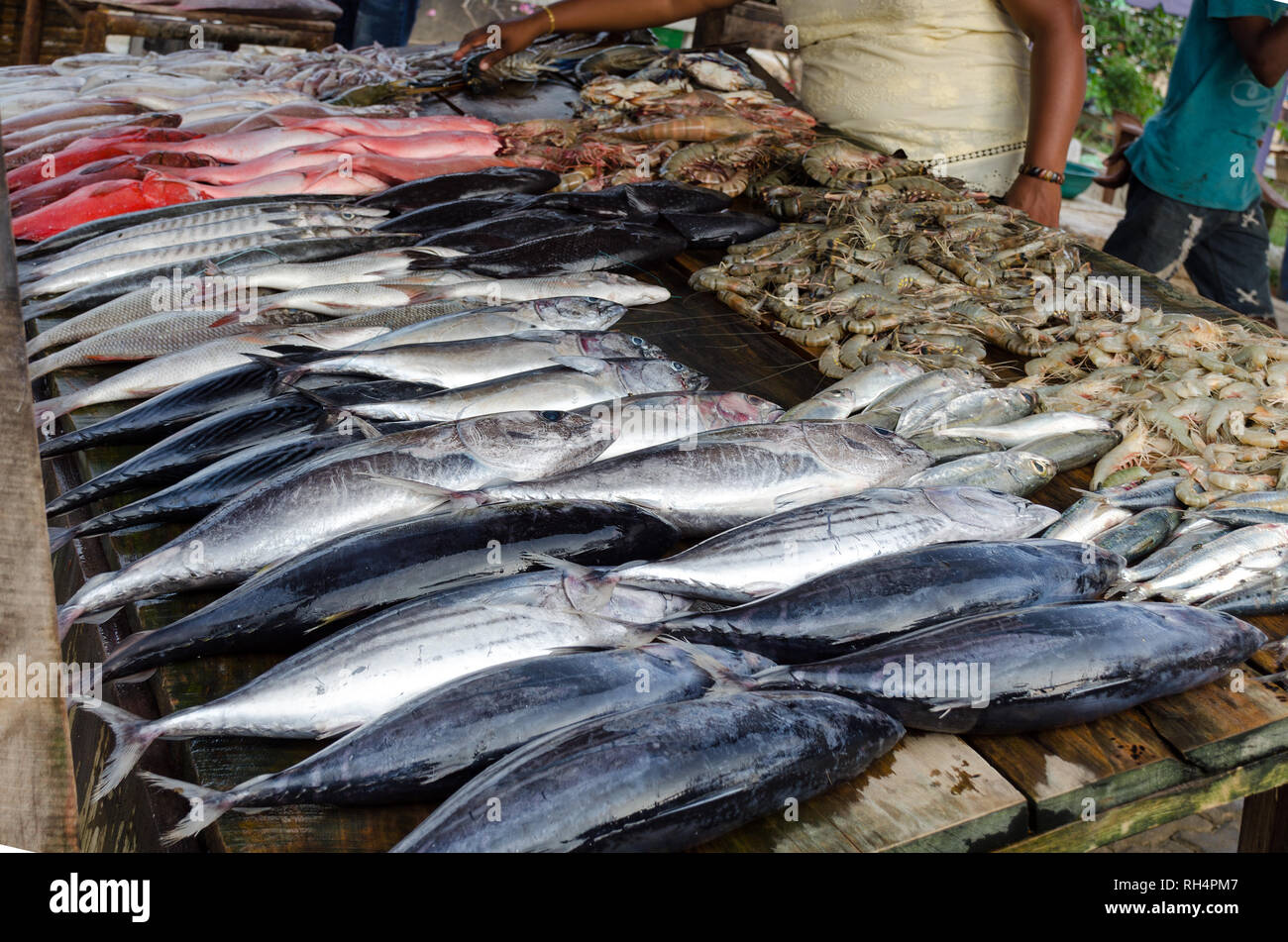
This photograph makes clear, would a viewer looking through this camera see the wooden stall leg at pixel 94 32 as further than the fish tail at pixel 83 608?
Yes

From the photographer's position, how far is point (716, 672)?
5.44ft

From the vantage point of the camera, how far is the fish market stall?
1552mm

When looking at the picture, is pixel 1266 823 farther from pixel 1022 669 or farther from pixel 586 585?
pixel 586 585

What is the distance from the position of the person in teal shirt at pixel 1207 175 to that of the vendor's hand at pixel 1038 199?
1475 mm

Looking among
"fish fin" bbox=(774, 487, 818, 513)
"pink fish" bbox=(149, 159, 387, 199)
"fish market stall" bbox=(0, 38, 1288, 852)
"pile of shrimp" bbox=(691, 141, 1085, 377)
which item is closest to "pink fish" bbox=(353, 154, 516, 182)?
"pink fish" bbox=(149, 159, 387, 199)

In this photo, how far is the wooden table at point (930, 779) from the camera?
58.8 inches

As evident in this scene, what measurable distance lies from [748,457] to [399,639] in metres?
0.89

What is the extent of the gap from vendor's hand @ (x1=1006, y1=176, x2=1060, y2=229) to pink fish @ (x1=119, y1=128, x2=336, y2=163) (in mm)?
3137

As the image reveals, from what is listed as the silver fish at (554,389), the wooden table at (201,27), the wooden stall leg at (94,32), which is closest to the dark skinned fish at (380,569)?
the silver fish at (554,389)

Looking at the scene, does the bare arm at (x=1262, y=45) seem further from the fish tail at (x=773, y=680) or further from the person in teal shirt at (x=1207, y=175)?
the fish tail at (x=773, y=680)

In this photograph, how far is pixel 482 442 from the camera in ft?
7.02

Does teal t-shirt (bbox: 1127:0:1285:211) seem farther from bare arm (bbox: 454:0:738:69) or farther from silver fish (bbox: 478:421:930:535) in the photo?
silver fish (bbox: 478:421:930:535)

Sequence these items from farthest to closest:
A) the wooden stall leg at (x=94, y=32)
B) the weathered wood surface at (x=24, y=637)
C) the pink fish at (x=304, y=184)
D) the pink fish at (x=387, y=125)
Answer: the wooden stall leg at (x=94, y=32), the pink fish at (x=387, y=125), the pink fish at (x=304, y=184), the weathered wood surface at (x=24, y=637)

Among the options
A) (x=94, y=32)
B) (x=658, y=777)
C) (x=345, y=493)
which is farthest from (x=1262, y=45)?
(x=94, y=32)
